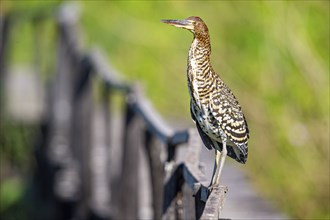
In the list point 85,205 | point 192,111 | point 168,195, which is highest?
point 192,111

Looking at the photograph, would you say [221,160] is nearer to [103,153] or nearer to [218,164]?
[218,164]

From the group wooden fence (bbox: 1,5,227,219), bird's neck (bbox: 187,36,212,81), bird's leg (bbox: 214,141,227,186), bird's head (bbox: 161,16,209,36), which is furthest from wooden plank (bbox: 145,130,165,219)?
bird's head (bbox: 161,16,209,36)

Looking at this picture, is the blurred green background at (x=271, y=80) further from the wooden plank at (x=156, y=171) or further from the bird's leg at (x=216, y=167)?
the bird's leg at (x=216, y=167)

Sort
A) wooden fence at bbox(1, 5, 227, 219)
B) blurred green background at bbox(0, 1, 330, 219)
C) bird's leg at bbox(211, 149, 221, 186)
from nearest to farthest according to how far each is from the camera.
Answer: bird's leg at bbox(211, 149, 221, 186) < wooden fence at bbox(1, 5, 227, 219) < blurred green background at bbox(0, 1, 330, 219)

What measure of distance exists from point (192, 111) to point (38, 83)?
330 inches

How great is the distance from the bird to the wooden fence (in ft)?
0.60

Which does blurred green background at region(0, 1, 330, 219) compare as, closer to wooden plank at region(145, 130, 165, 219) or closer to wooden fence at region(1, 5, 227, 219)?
wooden fence at region(1, 5, 227, 219)

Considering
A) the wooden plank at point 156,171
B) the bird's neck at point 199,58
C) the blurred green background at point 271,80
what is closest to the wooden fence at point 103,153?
the wooden plank at point 156,171

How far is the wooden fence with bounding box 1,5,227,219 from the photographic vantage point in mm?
4926

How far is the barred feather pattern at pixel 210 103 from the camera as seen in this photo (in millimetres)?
4484

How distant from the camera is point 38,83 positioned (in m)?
12.9

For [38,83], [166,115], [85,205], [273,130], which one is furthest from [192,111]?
[38,83]

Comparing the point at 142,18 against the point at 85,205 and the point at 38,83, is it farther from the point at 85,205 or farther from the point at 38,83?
the point at 85,205

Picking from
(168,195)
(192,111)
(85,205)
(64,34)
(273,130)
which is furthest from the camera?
(64,34)
